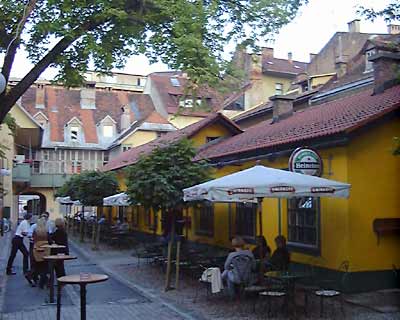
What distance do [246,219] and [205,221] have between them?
343 centimetres

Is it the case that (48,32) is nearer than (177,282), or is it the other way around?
(48,32)

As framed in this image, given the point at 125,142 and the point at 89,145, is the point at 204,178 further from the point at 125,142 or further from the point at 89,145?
the point at 89,145

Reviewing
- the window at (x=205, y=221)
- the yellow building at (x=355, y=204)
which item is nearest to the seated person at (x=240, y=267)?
the yellow building at (x=355, y=204)

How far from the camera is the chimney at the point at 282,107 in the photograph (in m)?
20.3

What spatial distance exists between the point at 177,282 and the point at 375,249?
175 inches

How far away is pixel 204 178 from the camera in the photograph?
13.7 meters

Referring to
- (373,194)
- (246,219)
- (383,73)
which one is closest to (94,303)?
(373,194)

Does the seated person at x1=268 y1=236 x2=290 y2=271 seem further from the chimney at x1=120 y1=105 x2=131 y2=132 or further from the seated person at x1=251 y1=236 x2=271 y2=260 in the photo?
the chimney at x1=120 y1=105 x2=131 y2=132

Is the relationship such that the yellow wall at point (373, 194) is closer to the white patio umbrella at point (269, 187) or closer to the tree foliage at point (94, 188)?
the white patio umbrella at point (269, 187)

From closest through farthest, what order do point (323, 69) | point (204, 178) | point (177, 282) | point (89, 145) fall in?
point (177, 282)
point (204, 178)
point (323, 69)
point (89, 145)

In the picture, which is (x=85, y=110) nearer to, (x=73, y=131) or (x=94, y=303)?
(x=73, y=131)

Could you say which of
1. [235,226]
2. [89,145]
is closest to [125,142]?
[89,145]

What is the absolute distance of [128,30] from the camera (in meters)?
11.8

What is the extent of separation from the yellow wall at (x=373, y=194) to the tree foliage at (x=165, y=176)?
379cm
